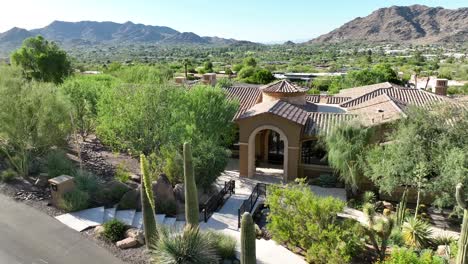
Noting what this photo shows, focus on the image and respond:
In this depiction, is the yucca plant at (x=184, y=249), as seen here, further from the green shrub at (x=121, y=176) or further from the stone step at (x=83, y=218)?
the green shrub at (x=121, y=176)

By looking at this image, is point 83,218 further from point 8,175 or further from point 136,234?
point 8,175

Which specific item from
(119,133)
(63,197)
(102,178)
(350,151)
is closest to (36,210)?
(63,197)

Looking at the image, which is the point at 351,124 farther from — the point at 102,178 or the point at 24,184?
the point at 24,184

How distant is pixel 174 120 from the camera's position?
2327cm

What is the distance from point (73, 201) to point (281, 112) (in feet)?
43.2

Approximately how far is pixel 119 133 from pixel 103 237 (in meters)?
9.94

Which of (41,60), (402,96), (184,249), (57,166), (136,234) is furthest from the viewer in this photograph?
(41,60)

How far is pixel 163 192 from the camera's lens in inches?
741

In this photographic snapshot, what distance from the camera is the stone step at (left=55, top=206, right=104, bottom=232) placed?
51.2 feet

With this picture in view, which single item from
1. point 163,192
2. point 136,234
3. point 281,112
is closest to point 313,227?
point 136,234

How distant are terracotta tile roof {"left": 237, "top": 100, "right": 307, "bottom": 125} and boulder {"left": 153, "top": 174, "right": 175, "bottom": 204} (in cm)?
729

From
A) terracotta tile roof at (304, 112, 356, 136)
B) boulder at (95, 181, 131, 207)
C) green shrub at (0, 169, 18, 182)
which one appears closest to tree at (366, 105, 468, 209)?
terracotta tile roof at (304, 112, 356, 136)

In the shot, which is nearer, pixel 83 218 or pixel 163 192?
pixel 83 218

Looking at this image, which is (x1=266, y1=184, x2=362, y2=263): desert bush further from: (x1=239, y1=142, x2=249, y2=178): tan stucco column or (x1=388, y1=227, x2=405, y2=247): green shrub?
(x1=239, y1=142, x2=249, y2=178): tan stucco column
